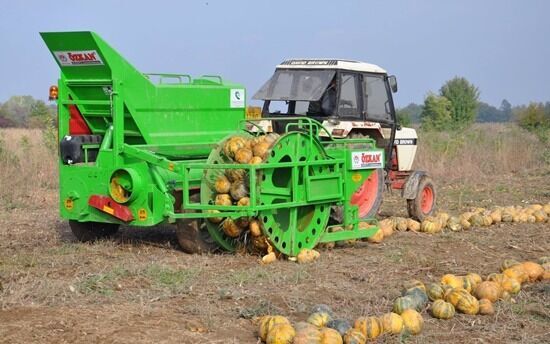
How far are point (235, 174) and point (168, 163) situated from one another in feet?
2.33

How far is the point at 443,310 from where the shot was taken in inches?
278

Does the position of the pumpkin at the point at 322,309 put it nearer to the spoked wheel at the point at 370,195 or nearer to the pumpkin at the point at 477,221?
the spoked wheel at the point at 370,195

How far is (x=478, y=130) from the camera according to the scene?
26047 millimetres

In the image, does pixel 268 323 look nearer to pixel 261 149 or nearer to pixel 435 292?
pixel 435 292

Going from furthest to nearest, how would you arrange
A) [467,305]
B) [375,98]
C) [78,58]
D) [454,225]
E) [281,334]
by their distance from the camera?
[375,98], [454,225], [78,58], [467,305], [281,334]

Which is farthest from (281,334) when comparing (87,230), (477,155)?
(477,155)

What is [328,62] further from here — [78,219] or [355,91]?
[78,219]

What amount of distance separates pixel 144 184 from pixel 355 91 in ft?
13.7

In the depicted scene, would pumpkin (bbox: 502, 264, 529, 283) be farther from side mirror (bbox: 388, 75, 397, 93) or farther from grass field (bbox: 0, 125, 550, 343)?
side mirror (bbox: 388, 75, 397, 93)

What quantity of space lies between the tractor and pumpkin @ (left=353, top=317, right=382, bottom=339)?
8.52 ft

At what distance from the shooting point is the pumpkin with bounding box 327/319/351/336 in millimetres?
6289

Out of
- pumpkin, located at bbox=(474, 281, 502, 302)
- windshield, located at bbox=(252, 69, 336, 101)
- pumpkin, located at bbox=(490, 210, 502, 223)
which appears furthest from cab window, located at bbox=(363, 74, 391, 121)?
pumpkin, located at bbox=(474, 281, 502, 302)

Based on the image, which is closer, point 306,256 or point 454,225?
point 306,256

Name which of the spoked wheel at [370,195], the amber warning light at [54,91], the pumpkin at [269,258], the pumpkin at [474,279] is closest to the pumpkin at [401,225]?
the spoked wheel at [370,195]
